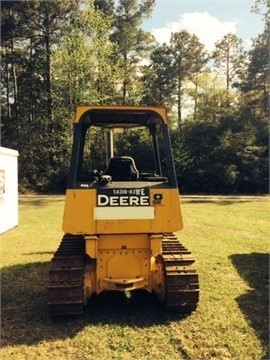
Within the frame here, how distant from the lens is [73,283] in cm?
540

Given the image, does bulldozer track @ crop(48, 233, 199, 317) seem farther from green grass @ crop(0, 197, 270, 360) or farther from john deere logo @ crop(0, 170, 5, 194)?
john deere logo @ crop(0, 170, 5, 194)

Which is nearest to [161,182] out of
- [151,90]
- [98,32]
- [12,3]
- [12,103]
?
[98,32]

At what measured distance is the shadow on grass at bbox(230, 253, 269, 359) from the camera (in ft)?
17.5

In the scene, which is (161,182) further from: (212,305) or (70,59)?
(70,59)

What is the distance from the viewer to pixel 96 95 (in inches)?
1204

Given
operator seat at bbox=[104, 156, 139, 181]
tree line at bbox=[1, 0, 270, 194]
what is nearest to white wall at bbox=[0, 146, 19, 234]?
operator seat at bbox=[104, 156, 139, 181]

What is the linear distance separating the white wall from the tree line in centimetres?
1710

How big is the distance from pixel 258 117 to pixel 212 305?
99.7ft

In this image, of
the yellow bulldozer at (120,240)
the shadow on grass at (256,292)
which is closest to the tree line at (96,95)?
the shadow on grass at (256,292)

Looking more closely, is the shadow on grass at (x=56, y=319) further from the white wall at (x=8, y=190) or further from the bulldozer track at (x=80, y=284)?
the white wall at (x=8, y=190)

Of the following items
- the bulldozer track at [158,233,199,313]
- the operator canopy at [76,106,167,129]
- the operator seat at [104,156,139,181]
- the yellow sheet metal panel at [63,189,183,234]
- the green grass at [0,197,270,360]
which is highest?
the operator canopy at [76,106,167,129]

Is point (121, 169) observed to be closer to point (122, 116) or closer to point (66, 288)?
point (122, 116)

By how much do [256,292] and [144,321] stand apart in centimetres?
228

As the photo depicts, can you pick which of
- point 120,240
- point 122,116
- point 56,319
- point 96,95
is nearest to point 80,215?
point 120,240
